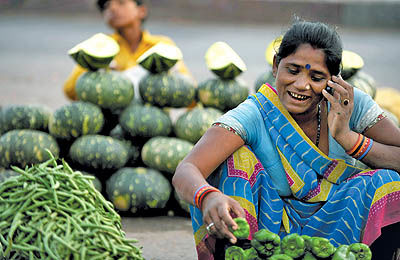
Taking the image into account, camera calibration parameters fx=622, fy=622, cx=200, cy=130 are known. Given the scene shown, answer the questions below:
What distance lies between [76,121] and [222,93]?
3.31 ft

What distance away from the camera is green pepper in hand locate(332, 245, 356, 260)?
227 centimetres

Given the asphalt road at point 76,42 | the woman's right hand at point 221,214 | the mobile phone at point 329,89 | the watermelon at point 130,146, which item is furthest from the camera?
the asphalt road at point 76,42

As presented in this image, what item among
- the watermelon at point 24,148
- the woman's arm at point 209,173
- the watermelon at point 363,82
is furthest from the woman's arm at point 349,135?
the watermelon at point 24,148

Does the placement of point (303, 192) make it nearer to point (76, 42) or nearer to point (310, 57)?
point (310, 57)

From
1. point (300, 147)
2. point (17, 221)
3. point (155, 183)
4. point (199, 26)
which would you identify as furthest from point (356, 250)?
point (199, 26)

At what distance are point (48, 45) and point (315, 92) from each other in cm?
955

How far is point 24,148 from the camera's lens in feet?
13.2

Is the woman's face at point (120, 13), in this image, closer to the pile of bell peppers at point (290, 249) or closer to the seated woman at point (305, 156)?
the seated woman at point (305, 156)

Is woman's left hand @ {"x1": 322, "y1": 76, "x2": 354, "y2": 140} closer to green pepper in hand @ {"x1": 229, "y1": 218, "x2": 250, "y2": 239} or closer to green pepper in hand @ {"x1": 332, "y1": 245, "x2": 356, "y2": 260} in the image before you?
green pepper in hand @ {"x1": 332, "y1": 245, "x2": 356, "y2": 260}

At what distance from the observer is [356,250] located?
2.31m

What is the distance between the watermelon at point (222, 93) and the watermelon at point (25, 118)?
3.59 ft

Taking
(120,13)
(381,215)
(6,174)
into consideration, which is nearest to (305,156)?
(381,215)

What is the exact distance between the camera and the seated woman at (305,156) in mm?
2576

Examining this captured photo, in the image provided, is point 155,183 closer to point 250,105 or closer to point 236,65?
point 236,65
